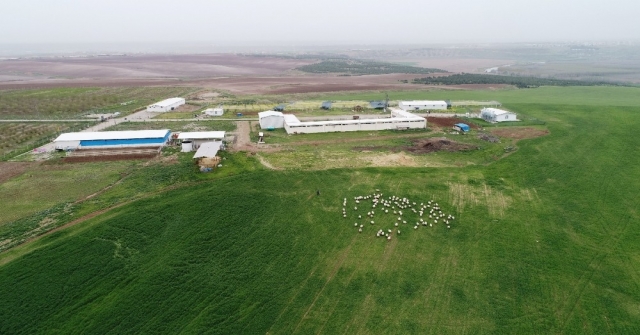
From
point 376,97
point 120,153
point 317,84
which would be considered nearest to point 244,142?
point 120,153

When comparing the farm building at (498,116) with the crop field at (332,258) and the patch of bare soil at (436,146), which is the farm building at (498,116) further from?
the crop field at (332,258)

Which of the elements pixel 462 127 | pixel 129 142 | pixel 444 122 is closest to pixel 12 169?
pixel 129 142

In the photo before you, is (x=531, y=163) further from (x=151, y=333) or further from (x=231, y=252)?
(x=151, y=333)

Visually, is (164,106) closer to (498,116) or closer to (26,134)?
(26,134)

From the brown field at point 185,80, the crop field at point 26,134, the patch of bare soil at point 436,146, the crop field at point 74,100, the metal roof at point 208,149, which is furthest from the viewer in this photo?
the brown field at point 185,80

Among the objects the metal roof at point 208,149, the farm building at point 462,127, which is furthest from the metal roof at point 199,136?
the farm building at point 462,127

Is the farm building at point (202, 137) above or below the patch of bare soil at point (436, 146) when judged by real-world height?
above

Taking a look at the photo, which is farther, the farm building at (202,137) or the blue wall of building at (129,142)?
the farm building at (202,137)

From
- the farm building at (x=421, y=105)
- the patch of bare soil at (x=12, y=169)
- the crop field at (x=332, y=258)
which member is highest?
the farm building at (x=421, y=105)
